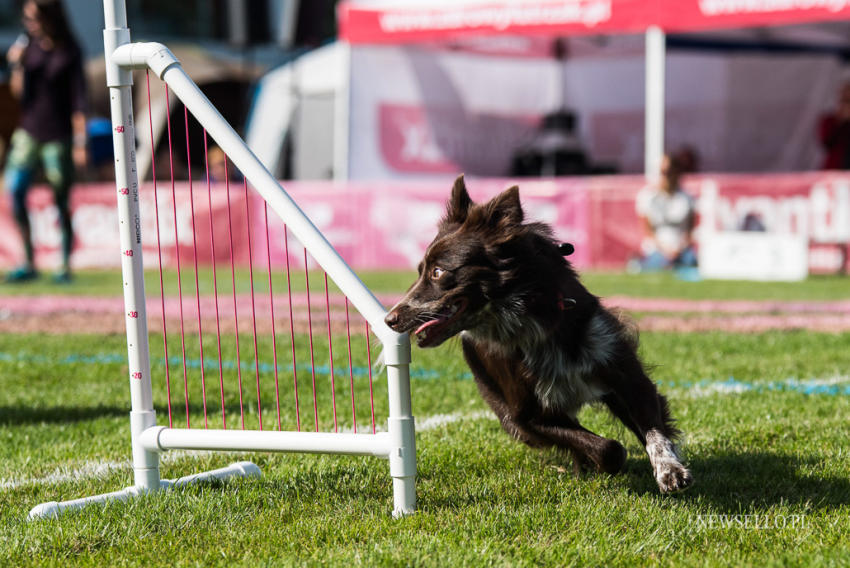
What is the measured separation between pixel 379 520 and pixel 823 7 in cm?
1293

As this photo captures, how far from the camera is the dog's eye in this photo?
3428 millimetres

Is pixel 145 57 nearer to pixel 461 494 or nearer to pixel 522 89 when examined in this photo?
pixel 461 494

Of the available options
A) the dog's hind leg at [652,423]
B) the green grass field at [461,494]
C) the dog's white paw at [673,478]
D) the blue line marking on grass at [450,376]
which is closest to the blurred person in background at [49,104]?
the blue line marking on grass at [450,376]

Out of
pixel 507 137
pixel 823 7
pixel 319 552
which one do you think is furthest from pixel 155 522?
pixel 507 137

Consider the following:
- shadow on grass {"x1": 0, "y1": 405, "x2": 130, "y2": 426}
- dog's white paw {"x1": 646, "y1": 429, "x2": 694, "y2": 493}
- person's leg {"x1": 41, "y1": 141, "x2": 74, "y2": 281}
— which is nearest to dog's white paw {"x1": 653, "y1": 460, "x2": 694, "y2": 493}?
dog's white paw {"x1": 646, "y1": 429, "x2": 694, "y2": 493}

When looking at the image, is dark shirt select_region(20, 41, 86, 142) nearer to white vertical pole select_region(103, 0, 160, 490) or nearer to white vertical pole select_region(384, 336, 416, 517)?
white vertical pole select_region(103, 0, 160, 490)

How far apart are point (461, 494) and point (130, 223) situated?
144 centimetres

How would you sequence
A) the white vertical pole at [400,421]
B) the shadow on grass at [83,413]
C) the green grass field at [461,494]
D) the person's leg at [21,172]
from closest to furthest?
1. the green grass field at [461,494]
2. the white vertical pole at [400,421]
3. the shadow on grass at [83,413]
4. the person's leg at [21,172]

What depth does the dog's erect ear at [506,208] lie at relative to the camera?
3.43 m

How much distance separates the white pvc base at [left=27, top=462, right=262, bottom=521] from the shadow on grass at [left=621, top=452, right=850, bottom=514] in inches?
56.1

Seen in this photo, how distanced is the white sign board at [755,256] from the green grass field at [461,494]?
7.99 metres

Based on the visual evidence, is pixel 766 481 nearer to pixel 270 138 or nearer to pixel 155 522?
pixel 155 522

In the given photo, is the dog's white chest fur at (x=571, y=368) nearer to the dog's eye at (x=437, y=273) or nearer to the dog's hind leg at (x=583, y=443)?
the dog's hind leg at (x=583, y=443)

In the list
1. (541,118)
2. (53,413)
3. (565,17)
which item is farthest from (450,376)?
(541,118)
